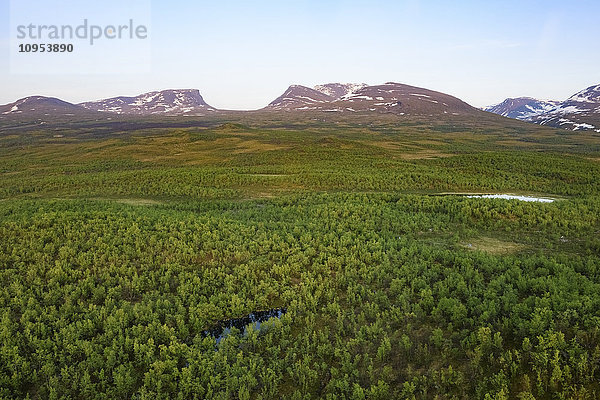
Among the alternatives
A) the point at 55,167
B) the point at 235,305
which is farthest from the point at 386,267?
the point at 55,167

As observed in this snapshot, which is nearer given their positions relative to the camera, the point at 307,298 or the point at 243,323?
the point at 243,323

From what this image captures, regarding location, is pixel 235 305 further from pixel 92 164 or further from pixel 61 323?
pixel 92 164

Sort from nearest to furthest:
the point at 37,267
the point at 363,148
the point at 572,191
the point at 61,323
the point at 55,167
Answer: the point at 61,323, the point at 37,267, the point at 572,191, the point at 55,167, the point at 363,148

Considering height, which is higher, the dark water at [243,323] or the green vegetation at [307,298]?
the green vegetation at [307,298]

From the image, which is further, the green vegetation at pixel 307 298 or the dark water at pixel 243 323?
the dark water at pixel 243 323

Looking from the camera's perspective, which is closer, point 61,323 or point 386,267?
point 61,323
